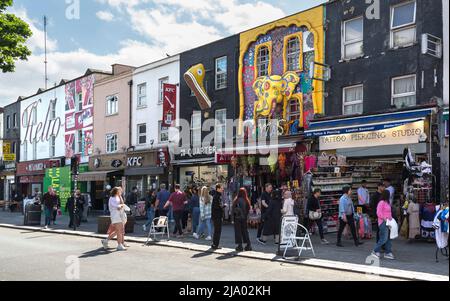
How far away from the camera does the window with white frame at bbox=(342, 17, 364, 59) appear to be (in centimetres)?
1819

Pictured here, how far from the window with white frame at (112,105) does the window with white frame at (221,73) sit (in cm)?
926

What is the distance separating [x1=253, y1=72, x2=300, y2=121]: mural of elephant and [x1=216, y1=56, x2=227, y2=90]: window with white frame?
2378 millimetres

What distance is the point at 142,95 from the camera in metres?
29.0

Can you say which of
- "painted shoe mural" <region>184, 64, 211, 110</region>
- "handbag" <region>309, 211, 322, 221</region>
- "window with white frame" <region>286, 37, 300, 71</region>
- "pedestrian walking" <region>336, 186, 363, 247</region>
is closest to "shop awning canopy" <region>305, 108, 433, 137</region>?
"window with white frame" <region>286, 37, 300, 71</region>

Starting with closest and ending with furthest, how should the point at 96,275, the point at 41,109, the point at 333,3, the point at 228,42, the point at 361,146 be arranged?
1. the point at 96,275
2. the point at 361,146
3. the point at 333,3
4. the point at 228,42
5. the point at 41,109

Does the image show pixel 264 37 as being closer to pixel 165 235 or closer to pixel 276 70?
pixel 276 70

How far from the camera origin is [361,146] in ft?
55.8

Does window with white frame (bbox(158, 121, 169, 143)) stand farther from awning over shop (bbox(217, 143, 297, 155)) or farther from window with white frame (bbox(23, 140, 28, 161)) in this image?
window with white frame (bbox(23, 140, 28, 161))

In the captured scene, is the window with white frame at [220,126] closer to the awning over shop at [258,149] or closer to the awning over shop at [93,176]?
the awning over shop at [258,149]

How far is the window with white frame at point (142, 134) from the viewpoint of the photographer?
2869 centimetres

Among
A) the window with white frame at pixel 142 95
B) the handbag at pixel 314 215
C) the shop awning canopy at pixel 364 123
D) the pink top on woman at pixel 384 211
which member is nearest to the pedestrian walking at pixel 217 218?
the handbag at pixel 314 215

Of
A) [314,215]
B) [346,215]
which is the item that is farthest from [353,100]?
[314,215]

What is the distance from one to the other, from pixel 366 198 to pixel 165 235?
6938 millimetres
